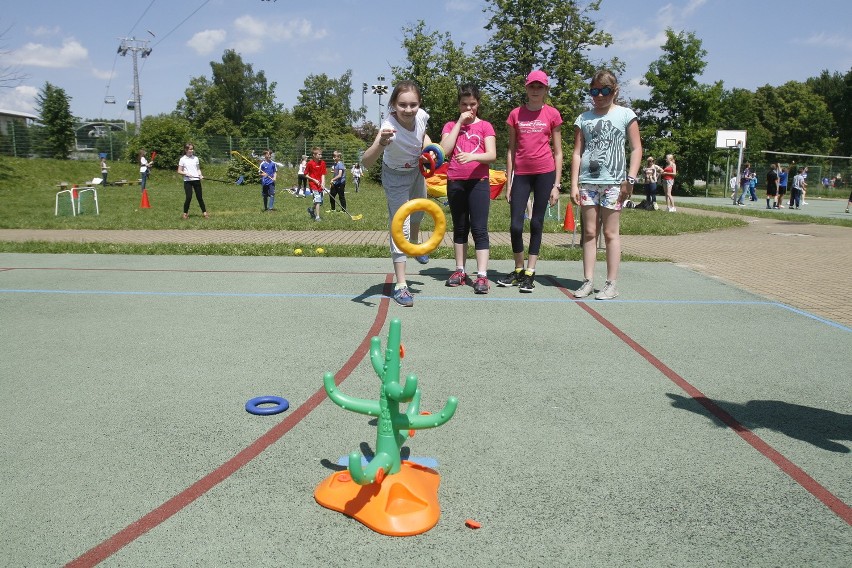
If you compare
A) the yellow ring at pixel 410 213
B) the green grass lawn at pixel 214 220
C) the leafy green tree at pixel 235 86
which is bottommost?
the green grass lawn at pixel 214 220

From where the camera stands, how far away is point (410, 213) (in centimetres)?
469

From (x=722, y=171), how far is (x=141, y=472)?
53276 millimetres

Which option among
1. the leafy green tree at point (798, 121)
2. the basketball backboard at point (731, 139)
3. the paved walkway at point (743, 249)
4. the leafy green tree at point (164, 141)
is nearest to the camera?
the paved walkway at point (743, 249)

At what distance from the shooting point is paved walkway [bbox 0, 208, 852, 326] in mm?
7551

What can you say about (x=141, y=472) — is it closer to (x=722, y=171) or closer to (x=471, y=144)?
(x=471, y=144)

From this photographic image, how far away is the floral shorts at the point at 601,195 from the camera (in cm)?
660

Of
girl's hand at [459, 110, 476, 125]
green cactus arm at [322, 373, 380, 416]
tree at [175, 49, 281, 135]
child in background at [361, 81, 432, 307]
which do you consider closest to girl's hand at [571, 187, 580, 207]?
girl's hand at [459, 110, 476, 125]

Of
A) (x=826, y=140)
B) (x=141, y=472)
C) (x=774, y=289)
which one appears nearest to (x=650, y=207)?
(x=774, y=289)

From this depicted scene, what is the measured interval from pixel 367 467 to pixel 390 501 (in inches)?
9.0

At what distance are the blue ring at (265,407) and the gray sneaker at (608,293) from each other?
403cm

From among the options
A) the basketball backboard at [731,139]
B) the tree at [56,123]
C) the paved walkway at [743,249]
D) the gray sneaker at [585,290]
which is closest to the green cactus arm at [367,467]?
the gray sneaker at [585,290]

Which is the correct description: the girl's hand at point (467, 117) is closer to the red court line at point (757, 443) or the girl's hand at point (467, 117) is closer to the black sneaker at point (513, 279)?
the black sneaker at point (513, 279)

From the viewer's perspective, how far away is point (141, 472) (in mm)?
2869

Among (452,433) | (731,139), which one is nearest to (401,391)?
(452,433)
